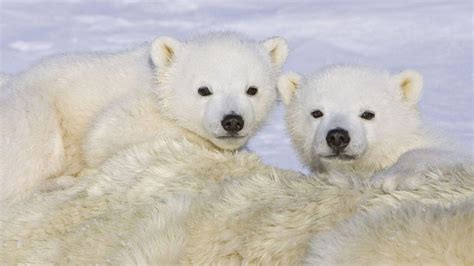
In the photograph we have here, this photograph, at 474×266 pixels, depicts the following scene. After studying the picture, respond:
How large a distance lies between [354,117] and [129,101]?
1.33 m

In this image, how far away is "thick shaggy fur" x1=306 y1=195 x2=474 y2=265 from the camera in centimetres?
193

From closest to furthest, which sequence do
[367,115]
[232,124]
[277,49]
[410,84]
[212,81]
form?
1. [232,124]
2. [367,115]
3. [410,84]
4. [212,81]
5. [277,49]

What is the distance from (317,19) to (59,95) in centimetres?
1013

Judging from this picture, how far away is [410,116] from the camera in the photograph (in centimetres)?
545

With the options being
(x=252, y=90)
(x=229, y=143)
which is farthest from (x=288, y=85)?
(x=229, y=143)

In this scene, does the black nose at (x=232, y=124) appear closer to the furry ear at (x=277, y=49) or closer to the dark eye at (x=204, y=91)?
the dark eye at (x=204, y=91)

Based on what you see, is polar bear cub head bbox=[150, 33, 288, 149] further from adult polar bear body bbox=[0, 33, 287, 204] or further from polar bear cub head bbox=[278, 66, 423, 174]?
polar bear cub head bbox=[278, 66, 423, 174]

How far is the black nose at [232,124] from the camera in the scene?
17.2 feet

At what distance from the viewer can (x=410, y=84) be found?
18.3ft

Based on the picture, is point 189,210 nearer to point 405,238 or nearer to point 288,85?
point 405,238

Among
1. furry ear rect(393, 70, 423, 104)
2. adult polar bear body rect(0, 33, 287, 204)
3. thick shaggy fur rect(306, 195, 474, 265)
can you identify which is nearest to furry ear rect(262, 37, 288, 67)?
adult polar bear body rect(0, 33, 287, 204)

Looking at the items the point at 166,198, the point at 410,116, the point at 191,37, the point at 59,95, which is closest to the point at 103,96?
the point at 59,95

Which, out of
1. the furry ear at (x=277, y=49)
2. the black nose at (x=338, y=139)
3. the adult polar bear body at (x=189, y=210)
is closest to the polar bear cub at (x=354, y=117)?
the black nose at (x=338, y=139)

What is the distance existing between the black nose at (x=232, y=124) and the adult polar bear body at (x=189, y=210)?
4.92ft
